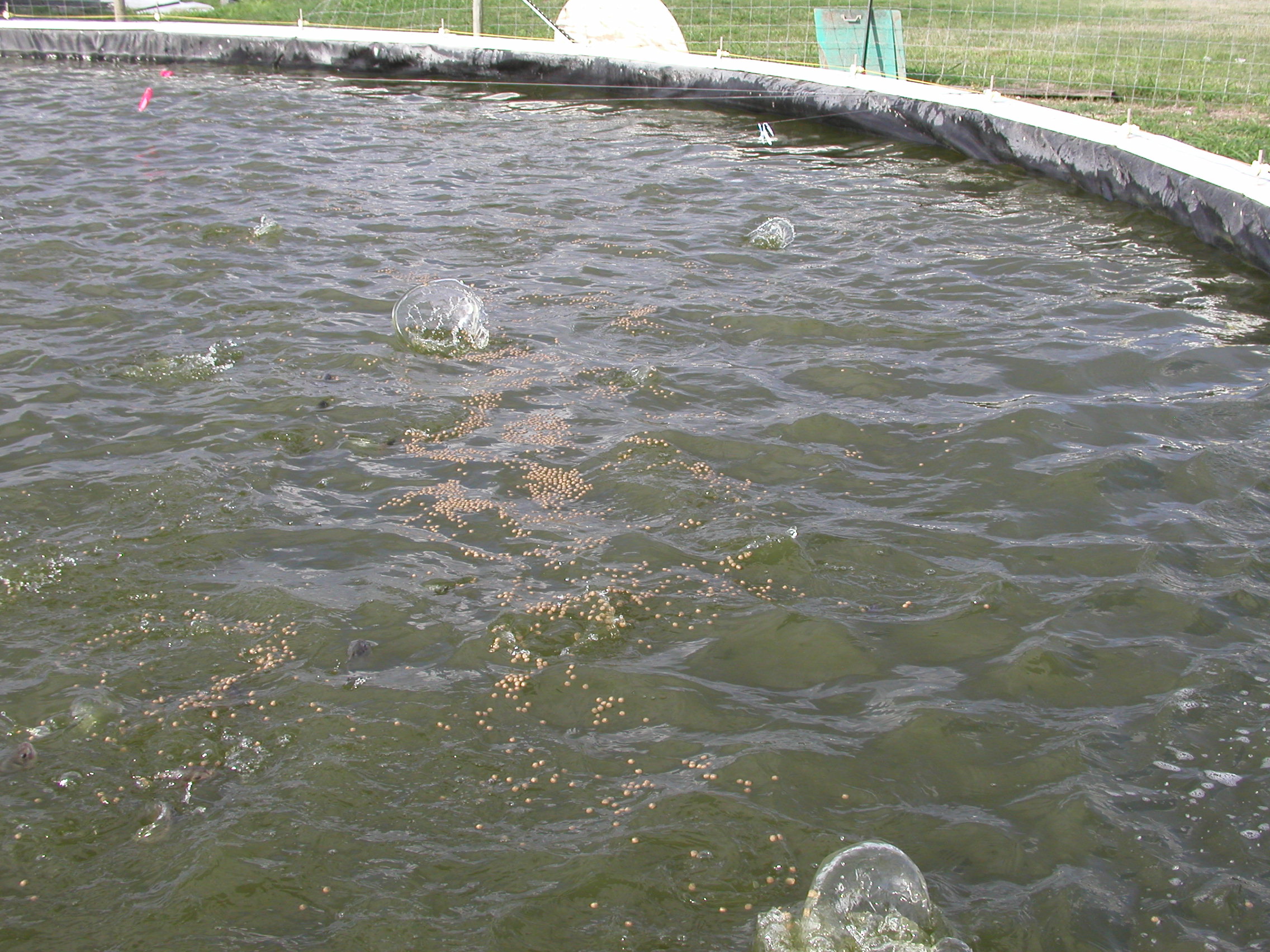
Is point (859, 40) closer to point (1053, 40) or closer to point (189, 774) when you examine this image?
point (1053, 40)

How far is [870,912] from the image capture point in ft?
8.45

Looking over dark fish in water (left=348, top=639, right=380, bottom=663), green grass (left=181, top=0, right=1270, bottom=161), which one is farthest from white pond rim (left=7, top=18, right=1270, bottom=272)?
dark fish in water (left=348, top=639, right=380, bottom=663)

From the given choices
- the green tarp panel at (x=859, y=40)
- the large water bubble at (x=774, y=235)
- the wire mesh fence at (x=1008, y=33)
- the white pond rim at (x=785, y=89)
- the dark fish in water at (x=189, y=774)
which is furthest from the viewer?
the green tarp panel at (x=859, y=40)

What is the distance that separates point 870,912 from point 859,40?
1205 centimetres

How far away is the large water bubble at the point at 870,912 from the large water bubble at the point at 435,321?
4.16m

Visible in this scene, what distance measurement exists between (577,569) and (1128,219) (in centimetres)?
624

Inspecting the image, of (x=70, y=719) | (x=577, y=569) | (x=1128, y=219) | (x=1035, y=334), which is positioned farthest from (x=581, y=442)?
(x=1128, y=219)

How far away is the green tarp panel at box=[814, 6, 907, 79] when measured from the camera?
12258 mm

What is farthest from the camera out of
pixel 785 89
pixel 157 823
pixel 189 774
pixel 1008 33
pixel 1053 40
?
pixel 1008 33

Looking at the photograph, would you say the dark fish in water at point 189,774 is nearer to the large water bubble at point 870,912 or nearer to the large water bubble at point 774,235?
the large water bubble at point 870,912

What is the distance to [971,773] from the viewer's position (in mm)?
3225

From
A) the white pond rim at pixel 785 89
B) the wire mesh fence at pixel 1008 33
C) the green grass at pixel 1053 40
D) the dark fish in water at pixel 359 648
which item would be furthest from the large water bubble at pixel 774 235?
the wire mesh fence at pixel 1008 33

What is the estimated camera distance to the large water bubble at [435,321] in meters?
6.08

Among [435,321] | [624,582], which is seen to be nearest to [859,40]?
[435,321]
